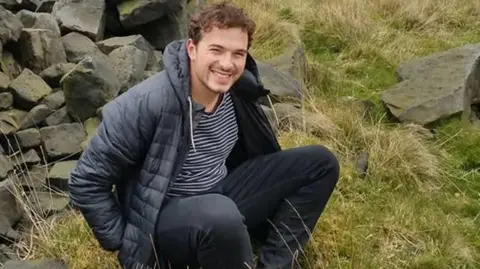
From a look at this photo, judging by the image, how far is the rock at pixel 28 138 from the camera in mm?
5302

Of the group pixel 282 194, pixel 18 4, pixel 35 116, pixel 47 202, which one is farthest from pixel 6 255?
pixel 18 4

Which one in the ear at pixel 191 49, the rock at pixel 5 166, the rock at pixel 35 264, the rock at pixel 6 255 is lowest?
the rock at pixel 6 255

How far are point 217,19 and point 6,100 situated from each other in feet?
8.83

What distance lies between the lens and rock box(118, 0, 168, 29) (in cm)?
682

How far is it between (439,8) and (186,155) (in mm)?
6865

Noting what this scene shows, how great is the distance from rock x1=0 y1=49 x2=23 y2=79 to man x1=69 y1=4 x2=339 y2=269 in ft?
8.82

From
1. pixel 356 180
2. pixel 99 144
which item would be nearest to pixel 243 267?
pixel 99 144

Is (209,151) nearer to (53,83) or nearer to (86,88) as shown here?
(86,88)

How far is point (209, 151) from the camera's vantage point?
3578 millimetres

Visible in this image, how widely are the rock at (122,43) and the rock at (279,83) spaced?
104 cm

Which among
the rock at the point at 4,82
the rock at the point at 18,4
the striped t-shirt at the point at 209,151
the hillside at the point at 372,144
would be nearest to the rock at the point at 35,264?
the hillside at the point at 372,144

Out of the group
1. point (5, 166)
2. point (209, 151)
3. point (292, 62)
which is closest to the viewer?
point (209, 151)

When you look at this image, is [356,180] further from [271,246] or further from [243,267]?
[243,267]

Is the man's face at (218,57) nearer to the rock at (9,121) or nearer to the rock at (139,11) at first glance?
the rock at (9,121)
